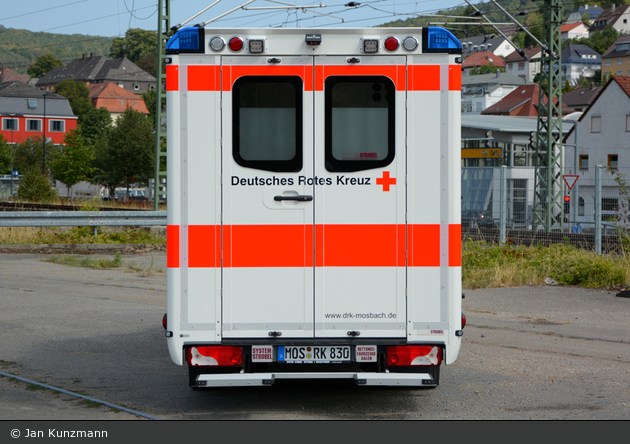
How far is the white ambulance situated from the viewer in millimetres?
5379

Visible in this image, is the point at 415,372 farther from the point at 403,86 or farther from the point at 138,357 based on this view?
the point at 138,357

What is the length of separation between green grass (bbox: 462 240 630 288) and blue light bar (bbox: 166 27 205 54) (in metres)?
8.87

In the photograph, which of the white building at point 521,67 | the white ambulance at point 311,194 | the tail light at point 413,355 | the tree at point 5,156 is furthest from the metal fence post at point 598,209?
the white building at point 521,67

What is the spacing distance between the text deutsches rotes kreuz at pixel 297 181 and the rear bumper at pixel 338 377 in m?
1.35

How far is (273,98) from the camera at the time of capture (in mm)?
5406

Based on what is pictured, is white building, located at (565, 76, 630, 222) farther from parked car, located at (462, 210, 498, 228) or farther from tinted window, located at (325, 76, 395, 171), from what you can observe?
tinted window, located at (325, 76, 395, 171)

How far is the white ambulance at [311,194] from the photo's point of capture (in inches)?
212

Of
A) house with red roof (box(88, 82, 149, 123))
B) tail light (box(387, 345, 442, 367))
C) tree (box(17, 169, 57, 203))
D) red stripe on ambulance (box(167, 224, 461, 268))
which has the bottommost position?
tail light (box(387, 345, 442, 367))

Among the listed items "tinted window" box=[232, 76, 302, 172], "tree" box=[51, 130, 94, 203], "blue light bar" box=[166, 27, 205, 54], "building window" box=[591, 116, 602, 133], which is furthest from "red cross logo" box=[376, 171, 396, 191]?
"building window" box=[591, 116, 602, 133]

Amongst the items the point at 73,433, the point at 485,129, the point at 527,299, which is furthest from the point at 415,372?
the point at 485,129

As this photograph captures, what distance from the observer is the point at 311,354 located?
17.7 feet

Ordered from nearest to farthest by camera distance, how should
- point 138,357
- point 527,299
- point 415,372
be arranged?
point 415,372, point 138,357, point 527,299

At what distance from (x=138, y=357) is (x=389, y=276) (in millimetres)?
3554

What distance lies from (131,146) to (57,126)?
158 feet
